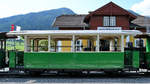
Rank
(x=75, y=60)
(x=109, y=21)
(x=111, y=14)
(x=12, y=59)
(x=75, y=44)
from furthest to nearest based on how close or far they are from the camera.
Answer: (x=109, y=21) < (x=111, y=14) < (x=75, y=44) < (x=12, y=59) < (x=75, y=60)

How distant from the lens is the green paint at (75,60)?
11031 millimetres

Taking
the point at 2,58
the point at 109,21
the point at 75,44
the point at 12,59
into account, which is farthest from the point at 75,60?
the point at 109,21

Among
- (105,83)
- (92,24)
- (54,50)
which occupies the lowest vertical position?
(105,83)

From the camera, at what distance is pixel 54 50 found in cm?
1166

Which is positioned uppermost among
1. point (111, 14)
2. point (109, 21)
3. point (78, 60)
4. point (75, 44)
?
point (111, 14)

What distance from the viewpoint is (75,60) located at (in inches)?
436

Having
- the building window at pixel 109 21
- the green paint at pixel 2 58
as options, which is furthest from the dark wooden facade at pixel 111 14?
the green paint at pixel 2 58

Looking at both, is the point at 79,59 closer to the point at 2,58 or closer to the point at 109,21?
the point at 2,58

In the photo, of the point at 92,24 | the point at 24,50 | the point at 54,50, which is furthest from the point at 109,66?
the point at 92,24

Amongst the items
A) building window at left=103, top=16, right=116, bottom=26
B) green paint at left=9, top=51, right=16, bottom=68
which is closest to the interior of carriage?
green paint at left=9, top=51, right=16, bottom=68

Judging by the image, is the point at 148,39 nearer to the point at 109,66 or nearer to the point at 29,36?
the point at 109,66

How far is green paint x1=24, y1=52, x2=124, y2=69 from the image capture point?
11.0 meters

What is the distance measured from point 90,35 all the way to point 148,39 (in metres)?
4.06

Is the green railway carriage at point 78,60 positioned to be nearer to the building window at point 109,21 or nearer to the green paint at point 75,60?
the green paint at point 75,60
